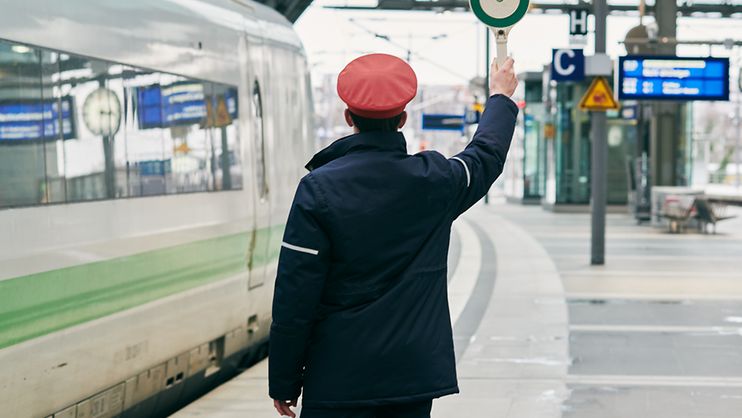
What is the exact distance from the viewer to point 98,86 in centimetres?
685

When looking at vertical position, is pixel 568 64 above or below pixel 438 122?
above

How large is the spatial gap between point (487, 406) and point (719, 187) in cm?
6556

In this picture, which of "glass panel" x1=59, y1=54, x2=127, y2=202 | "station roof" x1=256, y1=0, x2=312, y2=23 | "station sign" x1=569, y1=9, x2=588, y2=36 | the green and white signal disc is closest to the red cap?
the green and white signal disc

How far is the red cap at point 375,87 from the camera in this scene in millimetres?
3723

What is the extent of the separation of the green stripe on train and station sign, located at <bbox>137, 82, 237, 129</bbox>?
750mm

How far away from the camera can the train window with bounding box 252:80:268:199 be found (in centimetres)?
1013

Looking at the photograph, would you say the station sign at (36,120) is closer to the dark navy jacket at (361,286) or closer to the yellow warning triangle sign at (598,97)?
the dark navy jacket at (361,286)

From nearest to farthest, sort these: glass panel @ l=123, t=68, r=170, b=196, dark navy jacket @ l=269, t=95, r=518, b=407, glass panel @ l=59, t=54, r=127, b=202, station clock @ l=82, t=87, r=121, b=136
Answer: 1. dark navy jacket @ l=269, t=95, r=518, b=407
2. glass panel @ l=59, t=54, r=127, b=202
3. station clock @ l=82, t=87, r=121, b=136
4. glass panel @ l=123, t=68, r=170, b=196

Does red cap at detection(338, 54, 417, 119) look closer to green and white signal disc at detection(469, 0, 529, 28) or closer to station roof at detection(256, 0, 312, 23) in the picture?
green and white signal disc at detection(469, 0, 529, 28)

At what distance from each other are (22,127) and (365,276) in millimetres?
2687

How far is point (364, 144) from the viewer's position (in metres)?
3.76

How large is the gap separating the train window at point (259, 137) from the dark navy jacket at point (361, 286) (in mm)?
6369

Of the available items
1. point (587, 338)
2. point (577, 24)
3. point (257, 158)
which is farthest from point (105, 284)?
point (577, 24)

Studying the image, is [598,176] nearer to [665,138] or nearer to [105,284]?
[105,284]
